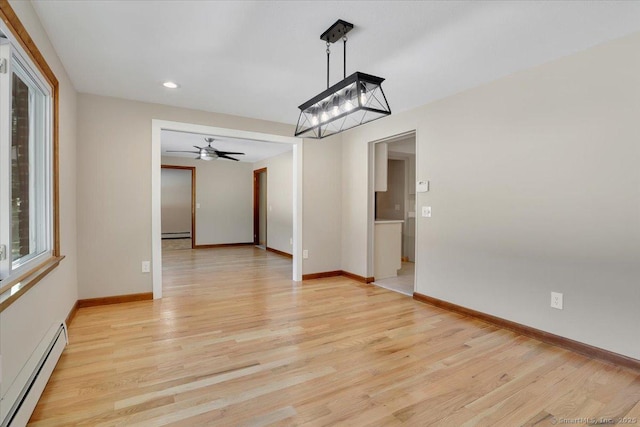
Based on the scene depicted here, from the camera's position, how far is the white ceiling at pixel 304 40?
192cm

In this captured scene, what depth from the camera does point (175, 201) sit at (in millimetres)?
10430

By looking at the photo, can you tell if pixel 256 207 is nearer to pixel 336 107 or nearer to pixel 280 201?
pixel 280 201

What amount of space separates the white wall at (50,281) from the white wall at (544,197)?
2979 mm

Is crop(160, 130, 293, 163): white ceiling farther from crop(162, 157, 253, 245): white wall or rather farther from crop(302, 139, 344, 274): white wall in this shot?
crop(302, 139, 344, 274): white wall

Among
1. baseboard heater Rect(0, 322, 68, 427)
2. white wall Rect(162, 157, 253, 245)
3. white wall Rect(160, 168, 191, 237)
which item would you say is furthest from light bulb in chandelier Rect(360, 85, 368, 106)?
white wall Rect(160, 168, 191, 237)

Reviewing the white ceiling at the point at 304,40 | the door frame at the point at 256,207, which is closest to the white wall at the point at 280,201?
the door frame at the point at 256,207

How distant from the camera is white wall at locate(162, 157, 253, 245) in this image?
8008 mm

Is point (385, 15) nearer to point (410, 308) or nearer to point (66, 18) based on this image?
point (66, 18)

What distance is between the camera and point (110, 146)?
3.51m

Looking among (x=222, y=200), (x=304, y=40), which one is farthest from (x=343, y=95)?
(x=222, y=200)

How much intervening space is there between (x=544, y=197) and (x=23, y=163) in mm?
3815

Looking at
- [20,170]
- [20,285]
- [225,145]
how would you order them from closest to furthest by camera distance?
1. [20,285]
2. [20,170]
3. [225,145]

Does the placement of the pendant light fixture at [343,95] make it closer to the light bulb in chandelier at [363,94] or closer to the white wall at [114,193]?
the light bulb in chandelier at [363,94]

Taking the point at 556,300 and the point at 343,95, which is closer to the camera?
the point at 343,95
